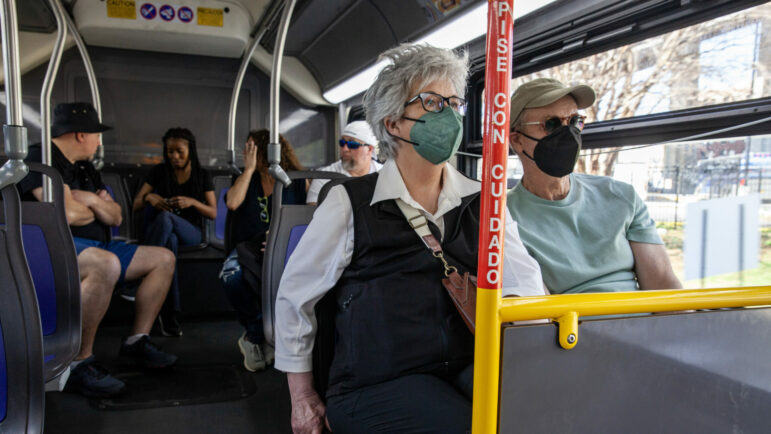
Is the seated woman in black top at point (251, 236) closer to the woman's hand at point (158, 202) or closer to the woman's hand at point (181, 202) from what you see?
the woman's hand at point (181, 202)

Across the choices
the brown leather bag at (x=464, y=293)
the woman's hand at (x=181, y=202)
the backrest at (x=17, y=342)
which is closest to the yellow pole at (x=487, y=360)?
the brown leather bag at (x=464, y=293)

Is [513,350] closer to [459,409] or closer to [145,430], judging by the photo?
[459,409]

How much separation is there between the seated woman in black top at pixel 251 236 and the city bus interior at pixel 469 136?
24cm

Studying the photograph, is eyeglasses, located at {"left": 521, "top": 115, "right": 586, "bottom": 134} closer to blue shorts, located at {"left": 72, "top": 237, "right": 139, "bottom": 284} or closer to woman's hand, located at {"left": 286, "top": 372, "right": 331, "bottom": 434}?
woman's hand, located at {"left": 286, "top": 372, "right": 331, "bottom": 434}

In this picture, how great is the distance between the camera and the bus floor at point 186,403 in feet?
8.96

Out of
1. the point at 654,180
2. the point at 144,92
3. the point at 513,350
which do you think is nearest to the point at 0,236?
the point at 513,350

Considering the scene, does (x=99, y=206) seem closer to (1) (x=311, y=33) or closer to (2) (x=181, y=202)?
(2) (x=181, y=202)

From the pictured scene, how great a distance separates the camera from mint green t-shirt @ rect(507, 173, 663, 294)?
1.84m

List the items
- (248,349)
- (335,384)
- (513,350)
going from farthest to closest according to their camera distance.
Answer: (248,349), (335,384), (513,350)

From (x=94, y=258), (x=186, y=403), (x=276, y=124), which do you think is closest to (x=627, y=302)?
(x=276, y=124)

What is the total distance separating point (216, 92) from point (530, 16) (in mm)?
4797

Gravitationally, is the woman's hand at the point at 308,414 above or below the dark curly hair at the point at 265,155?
below

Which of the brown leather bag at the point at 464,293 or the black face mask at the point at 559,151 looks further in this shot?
the black face mask at the point at 559,151

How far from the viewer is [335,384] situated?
1490 mm
